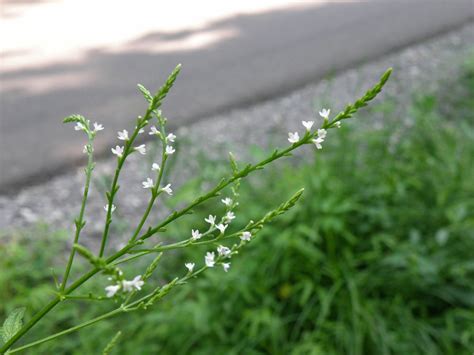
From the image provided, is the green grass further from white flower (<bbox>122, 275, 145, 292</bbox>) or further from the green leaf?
white flower (<bbox>122, 275, 145, 292</bbox>)

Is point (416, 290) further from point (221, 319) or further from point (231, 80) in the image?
point (231, 80)

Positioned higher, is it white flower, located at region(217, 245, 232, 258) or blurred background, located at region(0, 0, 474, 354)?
white flower, located at region(217, 245, 232, 258)

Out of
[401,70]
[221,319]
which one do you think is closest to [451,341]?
[221,319]

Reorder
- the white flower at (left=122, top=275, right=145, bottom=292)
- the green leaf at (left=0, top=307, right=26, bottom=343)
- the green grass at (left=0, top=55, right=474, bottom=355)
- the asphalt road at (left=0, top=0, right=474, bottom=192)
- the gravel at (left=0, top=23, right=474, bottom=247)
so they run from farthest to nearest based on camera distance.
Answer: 1. the asphalt road at (left=0, top=0, right=474, bottom=192)
2. the gravel at (left=0, top=23, right=474, bottom=247)
3. the green grass at (left=0, top=55, right=474, bottom=355)
4. the green leaf at (left=0, top=307, right=26, bottom=343)
5. the white flower at (left=122, top=275, right=145, bottom=292)

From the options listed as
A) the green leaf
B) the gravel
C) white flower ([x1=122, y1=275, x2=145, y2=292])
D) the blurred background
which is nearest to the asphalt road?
the blurred background

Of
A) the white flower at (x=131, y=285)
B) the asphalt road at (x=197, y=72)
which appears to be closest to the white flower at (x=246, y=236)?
the white flower at (x=131, y=285)

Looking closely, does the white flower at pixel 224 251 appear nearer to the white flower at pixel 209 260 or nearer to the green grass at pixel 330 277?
the white flower at pixel 209 260
